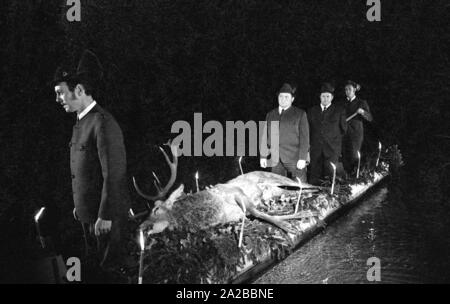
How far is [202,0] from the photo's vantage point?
7094 millimetres

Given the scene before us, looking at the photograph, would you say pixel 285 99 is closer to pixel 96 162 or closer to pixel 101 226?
pixel 96 162

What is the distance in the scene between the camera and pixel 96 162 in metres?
3.53

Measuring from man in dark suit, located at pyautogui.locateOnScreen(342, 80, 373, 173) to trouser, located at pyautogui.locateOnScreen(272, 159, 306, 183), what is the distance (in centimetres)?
207

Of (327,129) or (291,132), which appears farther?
(327,129)

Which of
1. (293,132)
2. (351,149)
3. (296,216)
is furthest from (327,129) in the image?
(296,216)

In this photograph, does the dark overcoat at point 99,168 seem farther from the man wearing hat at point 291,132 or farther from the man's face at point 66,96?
the man wearing hat at point 291,132

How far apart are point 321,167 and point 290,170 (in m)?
1.00

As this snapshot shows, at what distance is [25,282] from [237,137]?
17.8 feet

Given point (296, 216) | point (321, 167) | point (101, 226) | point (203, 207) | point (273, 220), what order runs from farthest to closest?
point (321, 167) < point (296, 216) < point (273, 220) < point (203, 207) < point (101, 226)

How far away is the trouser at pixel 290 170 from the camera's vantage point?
6.37 m

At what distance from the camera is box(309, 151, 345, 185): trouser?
23.0ft

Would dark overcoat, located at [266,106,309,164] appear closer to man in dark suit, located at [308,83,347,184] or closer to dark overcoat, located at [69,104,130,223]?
man in dark suit, located at [308,83,347,184]

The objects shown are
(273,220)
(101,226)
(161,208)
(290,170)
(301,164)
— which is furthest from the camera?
(290,170)

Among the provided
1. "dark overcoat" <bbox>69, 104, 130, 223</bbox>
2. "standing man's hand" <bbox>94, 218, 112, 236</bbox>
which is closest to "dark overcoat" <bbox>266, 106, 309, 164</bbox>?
"dark overcoat" <bbox>69, 104, 130, 223</bbox>
